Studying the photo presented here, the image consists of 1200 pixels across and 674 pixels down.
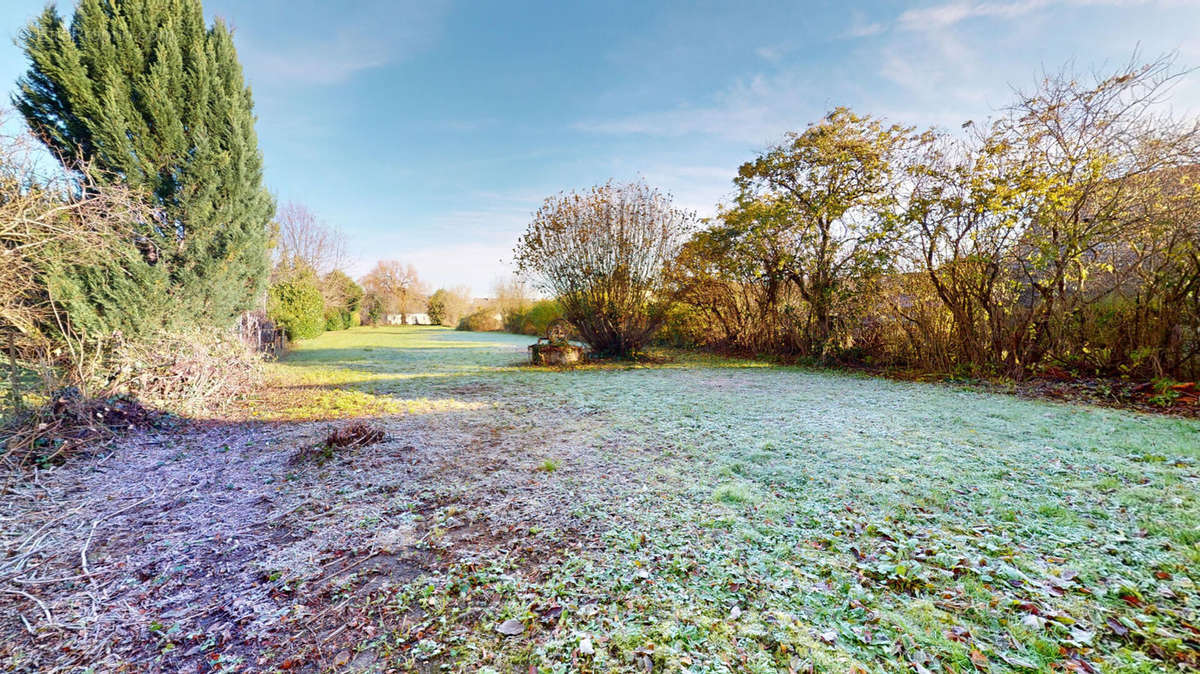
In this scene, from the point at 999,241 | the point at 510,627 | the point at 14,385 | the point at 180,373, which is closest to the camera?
the point at 510,627

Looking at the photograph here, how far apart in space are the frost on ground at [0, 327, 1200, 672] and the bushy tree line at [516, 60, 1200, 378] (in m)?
2.41

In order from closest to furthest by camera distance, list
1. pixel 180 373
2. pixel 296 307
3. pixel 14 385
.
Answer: pixel 14 385, pixel 180 373, pixel 296 307

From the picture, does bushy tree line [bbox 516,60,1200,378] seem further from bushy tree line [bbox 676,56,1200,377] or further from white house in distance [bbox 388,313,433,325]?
white house in distance [bbox 388,313,433,325]

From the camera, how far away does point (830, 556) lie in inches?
71.2

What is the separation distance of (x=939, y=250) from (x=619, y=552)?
7565 mm

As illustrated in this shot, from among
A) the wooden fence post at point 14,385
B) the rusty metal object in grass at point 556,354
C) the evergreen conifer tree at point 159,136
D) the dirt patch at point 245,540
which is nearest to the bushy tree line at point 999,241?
the rusty metal object in grass at point 556,354

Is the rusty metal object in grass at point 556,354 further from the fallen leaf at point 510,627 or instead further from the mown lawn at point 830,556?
the fallen leaf at point 510,627

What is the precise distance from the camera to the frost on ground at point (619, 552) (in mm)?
1329

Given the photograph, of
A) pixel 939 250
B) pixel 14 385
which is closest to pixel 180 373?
pixel 14 385

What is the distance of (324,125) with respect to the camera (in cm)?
881

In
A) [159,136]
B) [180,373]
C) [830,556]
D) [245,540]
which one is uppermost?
[159,136]

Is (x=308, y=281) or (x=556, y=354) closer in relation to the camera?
(x=556, y=354)

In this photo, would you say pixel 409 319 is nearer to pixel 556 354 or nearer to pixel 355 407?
pixel 556 354

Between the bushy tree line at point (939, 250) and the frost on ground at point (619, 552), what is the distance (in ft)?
7.91
